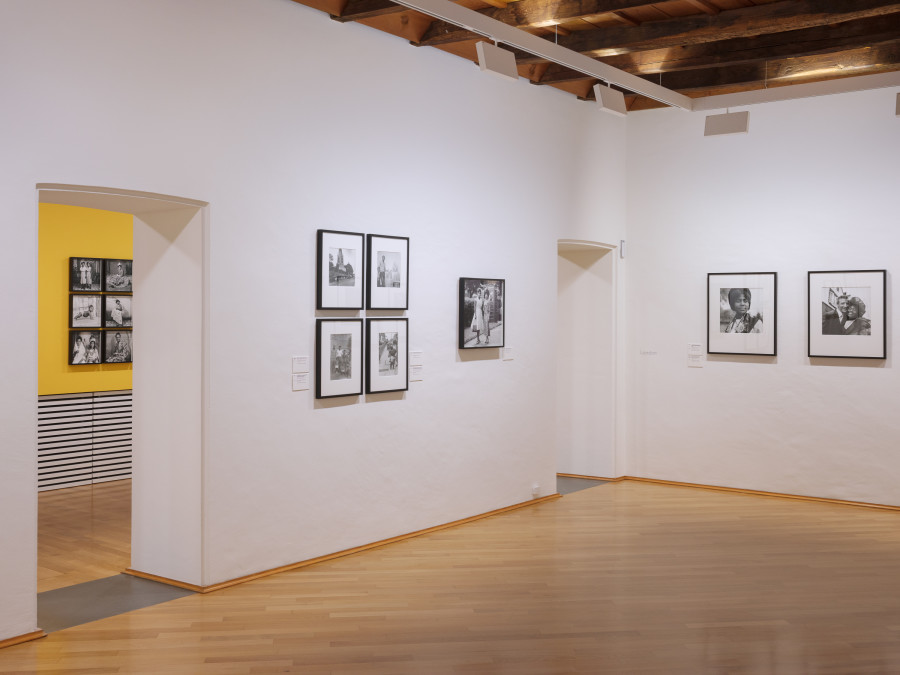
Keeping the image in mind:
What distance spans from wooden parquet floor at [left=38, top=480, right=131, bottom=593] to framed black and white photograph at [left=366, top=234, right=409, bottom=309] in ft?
9.06

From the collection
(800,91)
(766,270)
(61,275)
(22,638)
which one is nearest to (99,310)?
(61,275)

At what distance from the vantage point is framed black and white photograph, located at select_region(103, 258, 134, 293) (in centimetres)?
976

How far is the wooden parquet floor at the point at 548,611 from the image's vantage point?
15.7 feet

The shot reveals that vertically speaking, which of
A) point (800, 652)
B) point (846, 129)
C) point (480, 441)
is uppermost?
point (846, 129)

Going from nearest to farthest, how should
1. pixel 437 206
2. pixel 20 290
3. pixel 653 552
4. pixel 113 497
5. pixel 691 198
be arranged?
1. pixel 20 290
2. pixel 653 552
3. pixel 437 206
4. pixel 113 497
5. pixel 691 198

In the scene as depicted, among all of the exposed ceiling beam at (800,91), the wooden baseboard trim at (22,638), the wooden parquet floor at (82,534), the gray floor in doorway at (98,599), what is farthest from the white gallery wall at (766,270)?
the wooden baseboard trim at (22,638)

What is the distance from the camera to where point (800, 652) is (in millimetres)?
4973

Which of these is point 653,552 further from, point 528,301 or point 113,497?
point 113,497

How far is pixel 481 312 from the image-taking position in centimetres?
820

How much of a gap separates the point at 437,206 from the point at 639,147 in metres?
3.40

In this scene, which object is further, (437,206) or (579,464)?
(579,464)

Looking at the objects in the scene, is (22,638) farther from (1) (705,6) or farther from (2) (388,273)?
(1) (705,6)

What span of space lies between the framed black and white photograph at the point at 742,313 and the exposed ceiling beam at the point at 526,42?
210 cm

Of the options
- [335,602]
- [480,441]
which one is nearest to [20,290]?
[335,602]
